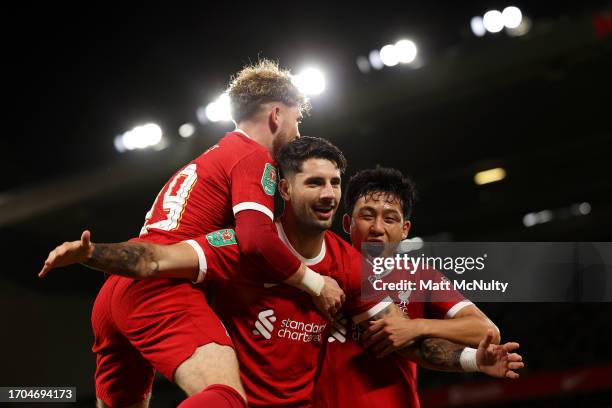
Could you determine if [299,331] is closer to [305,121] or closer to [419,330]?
[419,330]

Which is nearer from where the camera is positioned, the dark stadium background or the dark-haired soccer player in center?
the dark-haired soccer player in center

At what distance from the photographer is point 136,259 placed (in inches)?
96.7

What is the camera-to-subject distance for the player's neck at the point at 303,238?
2.77m

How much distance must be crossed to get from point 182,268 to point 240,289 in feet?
0.92

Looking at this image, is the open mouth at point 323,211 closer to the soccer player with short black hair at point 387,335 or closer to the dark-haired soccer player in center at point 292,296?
the dark-haired soccer player in center at point 292,296

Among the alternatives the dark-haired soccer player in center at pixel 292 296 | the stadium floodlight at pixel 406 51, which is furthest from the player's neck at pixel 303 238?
the stadium floodlight at pixel 406 51

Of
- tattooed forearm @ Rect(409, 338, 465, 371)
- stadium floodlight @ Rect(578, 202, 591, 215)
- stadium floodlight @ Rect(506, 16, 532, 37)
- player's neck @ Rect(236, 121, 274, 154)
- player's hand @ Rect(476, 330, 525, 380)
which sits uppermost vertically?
stadium floodlight @ Rect(506, 16, 532, 37)

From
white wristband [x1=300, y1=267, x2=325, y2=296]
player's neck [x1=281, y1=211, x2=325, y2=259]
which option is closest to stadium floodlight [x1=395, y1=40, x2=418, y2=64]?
player's neck [x1=281, y1=211, x2=325, y2=259]

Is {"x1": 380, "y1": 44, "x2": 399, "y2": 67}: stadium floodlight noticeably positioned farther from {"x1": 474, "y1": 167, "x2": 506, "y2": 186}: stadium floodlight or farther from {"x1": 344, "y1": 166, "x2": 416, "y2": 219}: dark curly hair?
{"x1": 344, "y1": 166, "x2": 416, "y2": 219}: dark curly hair

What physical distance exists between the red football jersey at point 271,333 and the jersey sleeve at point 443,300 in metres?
0.51

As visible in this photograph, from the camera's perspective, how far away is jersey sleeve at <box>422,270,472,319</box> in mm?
3000

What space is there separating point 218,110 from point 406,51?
2.02 metres

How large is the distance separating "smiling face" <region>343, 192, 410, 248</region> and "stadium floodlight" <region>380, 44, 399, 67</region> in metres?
4.38

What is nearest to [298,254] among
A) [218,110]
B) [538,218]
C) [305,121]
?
[305,121]
